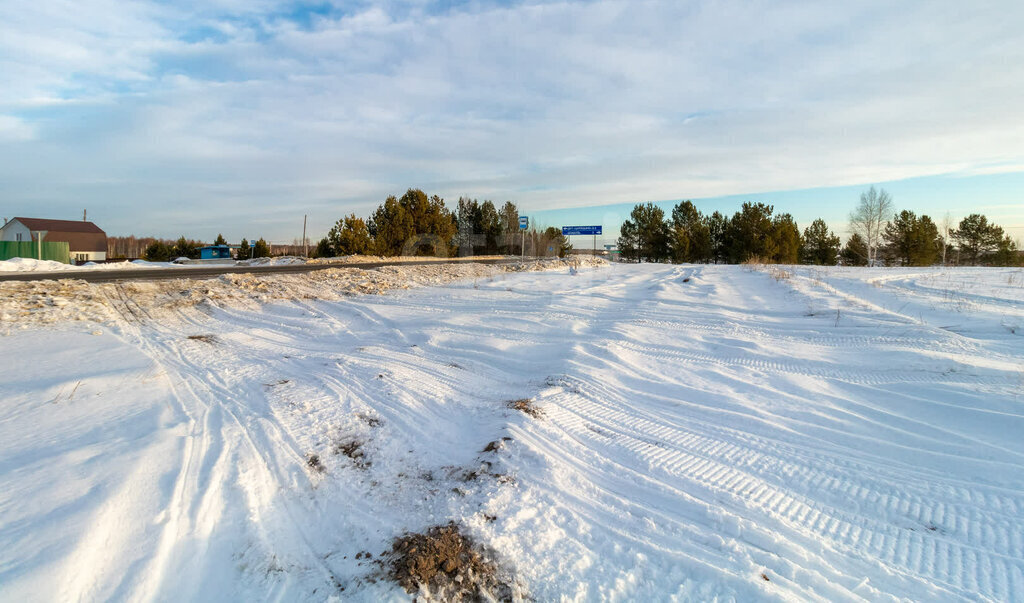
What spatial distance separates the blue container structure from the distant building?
1506 cm

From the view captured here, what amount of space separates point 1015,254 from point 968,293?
1444 inches

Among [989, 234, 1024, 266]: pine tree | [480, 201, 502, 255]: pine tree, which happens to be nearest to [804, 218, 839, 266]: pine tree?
[989, 234, 1024, 266]: pine tree

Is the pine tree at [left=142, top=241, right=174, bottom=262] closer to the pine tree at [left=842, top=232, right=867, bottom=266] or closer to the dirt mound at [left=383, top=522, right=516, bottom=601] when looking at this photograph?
the dirt mound at [left=383, top=522, right=516, bottom=601]

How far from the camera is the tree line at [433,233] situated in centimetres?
3403

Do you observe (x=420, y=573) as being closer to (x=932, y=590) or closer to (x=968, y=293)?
(x=932, y=590)

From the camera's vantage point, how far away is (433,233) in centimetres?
4141

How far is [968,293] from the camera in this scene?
11.5 m

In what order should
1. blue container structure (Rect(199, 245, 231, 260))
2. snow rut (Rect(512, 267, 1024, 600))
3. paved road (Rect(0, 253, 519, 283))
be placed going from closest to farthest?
1. snow rut (Rect(512, 267, 1024, 600))
2. paved road (Rect(0, 253, 519, 283))
3. blue container structure (Rect(199, 245, 231, 260))

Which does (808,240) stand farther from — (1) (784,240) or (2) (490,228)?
(2) (490,228)

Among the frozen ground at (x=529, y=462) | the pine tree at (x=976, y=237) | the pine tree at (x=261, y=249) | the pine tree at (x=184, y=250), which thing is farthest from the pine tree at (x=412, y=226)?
the pine tree at (x=976, y=237)

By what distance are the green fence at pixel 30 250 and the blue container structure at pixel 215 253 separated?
16.2 m

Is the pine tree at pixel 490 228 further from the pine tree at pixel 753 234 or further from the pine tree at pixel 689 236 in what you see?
the pine tree at pixel 753 234

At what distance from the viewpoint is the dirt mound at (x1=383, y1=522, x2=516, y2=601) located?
243 cm

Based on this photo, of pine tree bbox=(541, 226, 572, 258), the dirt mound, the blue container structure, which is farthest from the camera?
pine tree bbox=(541, 226, 572, 258)
